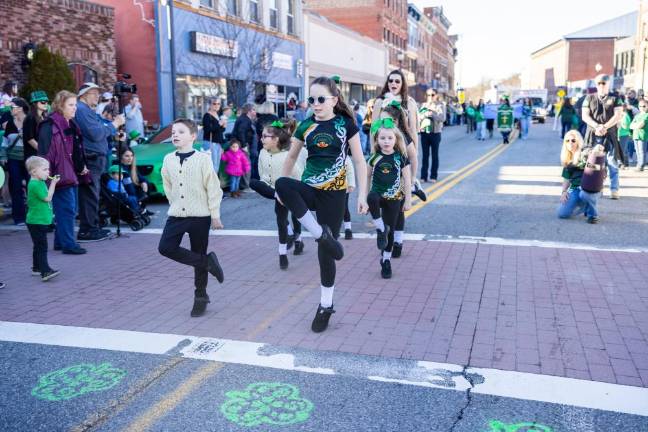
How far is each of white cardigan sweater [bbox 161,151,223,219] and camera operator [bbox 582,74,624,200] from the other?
728 cm

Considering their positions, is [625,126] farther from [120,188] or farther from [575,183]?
[120,188]

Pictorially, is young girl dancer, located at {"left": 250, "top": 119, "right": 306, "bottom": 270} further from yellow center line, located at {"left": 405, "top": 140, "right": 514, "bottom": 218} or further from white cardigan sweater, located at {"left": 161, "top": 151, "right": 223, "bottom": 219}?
yellow center line, located at {"left": 405, "top": 140, "right": 514, "bottom": 218}

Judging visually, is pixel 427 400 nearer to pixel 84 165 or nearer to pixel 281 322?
pixel 281 322

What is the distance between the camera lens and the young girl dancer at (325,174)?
15.6 feet

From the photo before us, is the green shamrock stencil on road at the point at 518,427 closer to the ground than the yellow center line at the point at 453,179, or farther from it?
closer to the ground

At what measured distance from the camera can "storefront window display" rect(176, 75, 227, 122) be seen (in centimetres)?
2352

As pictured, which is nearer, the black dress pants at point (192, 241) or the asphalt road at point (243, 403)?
the asphalt road at point (243, 403)

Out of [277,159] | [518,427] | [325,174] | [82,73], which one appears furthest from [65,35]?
[518,427]

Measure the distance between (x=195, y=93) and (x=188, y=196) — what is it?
66.5 feet

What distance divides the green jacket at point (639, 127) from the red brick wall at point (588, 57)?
8208cm

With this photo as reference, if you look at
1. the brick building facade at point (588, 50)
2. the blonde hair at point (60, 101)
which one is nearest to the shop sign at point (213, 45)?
the blonde hair at point (60, 101)

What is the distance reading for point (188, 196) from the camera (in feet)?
16.8

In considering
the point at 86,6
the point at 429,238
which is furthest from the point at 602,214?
the point at 86,6

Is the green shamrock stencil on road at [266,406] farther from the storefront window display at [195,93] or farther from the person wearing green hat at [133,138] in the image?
the storefront window display at [195,93]
